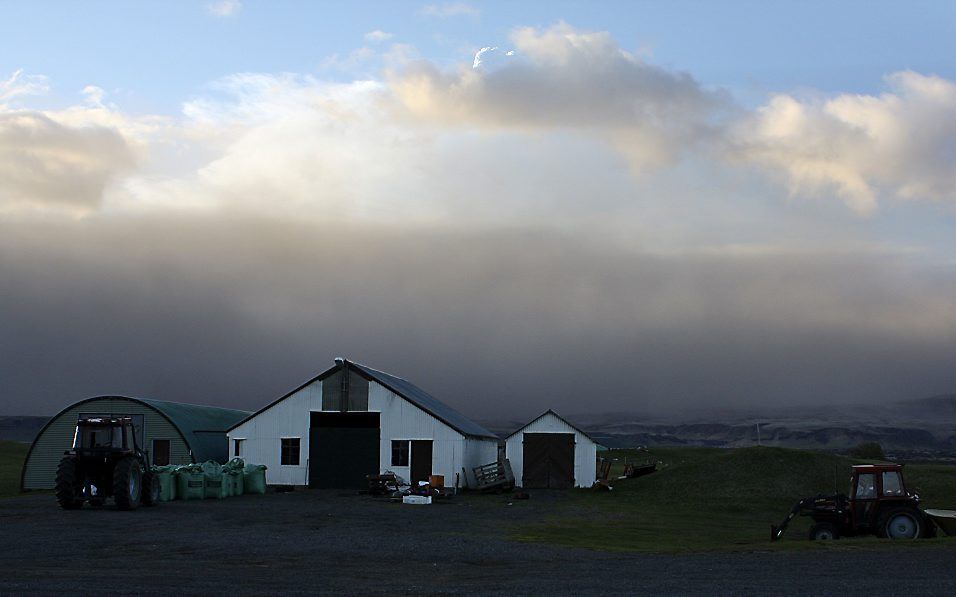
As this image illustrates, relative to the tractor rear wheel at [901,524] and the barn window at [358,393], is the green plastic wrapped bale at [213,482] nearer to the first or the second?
the barn window at [358,393]

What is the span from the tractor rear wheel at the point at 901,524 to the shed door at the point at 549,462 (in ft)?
98.3

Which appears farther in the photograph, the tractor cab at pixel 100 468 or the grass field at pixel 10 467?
the grass field at pixel 10 467

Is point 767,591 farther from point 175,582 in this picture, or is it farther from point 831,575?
point 175,582

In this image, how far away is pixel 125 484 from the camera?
109 ft

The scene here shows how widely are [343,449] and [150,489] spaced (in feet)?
50.4

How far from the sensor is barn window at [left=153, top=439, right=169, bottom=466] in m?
53.2

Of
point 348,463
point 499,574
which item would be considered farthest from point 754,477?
point 499,574

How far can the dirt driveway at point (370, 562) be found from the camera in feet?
55.7

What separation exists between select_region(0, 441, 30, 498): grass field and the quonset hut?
156cm

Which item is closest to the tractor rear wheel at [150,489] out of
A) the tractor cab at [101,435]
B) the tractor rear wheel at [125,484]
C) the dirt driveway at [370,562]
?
the tractor rear wheel at [125,484]

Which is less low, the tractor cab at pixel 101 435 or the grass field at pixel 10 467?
the tractor cab at pixel 101 435

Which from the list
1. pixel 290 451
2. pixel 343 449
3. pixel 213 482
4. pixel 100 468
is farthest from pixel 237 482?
pixel 100 468

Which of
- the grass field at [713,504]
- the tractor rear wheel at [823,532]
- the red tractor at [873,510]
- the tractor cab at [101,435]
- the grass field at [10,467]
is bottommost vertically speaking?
the grass field at [10,467]

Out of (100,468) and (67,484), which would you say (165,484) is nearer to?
(100,468)
